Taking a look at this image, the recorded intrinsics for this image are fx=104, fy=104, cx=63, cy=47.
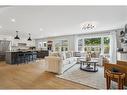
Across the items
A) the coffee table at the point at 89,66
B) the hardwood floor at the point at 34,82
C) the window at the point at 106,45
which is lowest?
the hardwood floor at the point at 34,82

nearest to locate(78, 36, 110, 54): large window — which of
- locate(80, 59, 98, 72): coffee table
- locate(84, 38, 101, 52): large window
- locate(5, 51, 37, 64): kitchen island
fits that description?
locate(84, 38, 101, 52): large window

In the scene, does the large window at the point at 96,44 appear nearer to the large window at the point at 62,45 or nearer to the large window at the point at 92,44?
the large window at the point at 92,44

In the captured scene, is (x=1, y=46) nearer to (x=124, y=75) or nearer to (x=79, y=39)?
(x=79, y=39)

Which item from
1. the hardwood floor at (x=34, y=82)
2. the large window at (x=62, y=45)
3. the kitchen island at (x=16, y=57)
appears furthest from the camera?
the large window at (x=62, y=45)

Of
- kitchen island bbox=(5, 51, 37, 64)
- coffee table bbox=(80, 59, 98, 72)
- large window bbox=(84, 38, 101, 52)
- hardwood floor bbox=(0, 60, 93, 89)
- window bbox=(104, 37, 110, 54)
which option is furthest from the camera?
large window bbox=(84, 38, 101, 52)

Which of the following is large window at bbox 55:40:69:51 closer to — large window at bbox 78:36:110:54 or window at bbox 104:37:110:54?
large window at bbox 78:36:110:54

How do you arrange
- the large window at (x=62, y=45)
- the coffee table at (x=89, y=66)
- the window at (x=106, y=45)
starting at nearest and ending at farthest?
the coffee table at (x=89, y=66) < the window at (x=106, y=45) < the large window at (x=62, y=45)

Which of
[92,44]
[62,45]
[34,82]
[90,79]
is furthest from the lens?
[62,45]

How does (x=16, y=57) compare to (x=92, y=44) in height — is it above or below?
Answer: below

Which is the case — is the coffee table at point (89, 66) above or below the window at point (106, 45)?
below

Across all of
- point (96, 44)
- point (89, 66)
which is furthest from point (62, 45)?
point (89, 66)

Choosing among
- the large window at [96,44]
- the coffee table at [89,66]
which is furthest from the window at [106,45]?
the coffee table at [89,66]

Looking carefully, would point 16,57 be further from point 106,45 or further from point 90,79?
point 106,45

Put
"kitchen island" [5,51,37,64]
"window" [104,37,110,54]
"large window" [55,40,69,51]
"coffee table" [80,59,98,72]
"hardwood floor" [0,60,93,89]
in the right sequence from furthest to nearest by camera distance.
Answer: "large window" [55,40,69,51]
"window" [104,37,110,54]
"kitchen island" [5,51,37,64]
"coffee table" [80,59,98,72]
"hardwood floor" [0,60,93,89]
